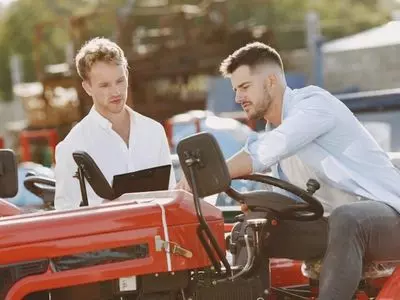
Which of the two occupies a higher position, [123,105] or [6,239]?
[123,105]

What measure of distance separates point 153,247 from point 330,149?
0.79 meters

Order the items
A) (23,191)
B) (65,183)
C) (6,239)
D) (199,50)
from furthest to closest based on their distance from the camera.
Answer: (199,50)
(23,191)
(65,183)
(6,239)

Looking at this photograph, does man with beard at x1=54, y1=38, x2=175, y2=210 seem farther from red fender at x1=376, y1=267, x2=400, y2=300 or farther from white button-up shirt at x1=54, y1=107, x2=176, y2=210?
red fender at x1=376, y1=267, x2=400, y2=300

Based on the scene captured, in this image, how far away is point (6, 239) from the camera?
12.6 ft

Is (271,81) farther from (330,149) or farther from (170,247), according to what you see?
(170,247)

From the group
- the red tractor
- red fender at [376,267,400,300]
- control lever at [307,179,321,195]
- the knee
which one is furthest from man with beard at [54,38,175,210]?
red fender at [376,267,400,300]

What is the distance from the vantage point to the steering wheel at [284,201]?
13.4ft

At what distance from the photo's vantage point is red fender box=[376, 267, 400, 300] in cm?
398

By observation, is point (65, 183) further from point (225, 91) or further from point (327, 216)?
point (225, 91)

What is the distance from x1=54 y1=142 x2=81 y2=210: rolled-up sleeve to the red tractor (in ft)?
2.53

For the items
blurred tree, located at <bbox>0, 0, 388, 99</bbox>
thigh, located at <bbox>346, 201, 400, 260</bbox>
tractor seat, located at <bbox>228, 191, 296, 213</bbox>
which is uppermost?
blurred tree, located at <bbox>0, 0, 388, 99</bbox>

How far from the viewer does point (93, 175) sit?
4398 mm

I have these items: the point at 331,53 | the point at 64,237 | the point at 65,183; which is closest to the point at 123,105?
the point at 65,183

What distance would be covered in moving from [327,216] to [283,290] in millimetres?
350
